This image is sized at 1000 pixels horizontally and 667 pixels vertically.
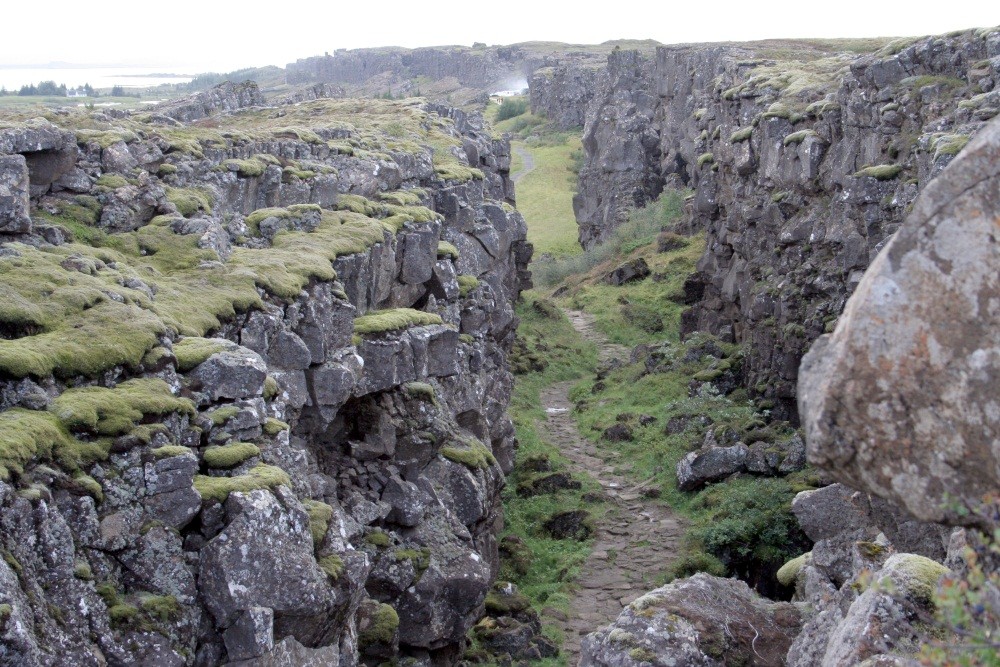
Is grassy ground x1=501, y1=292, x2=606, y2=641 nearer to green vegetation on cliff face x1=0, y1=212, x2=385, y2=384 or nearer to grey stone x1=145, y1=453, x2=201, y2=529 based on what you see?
green vegetation on cliff face x1=0, y1=212, x2=385, y2=384

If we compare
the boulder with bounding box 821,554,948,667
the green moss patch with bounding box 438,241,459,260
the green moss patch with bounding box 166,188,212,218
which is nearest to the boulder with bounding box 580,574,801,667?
the boulder with bounding box 821,554,948,667

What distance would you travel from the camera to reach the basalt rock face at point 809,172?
32.1 meters

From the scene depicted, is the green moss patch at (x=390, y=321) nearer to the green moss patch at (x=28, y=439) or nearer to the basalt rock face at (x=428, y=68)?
the green moss patch at (x=28, y=439)

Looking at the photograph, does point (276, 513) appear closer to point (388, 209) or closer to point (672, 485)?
point (388, 209)

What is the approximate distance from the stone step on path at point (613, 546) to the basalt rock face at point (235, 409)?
3.27 m

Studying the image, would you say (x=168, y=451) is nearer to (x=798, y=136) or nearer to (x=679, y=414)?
(x=679, y=414)

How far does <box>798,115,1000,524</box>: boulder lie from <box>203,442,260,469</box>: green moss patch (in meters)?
9.02

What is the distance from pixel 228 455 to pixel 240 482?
770 millimetres

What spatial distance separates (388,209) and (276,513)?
18688mm

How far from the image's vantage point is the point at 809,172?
126 feet

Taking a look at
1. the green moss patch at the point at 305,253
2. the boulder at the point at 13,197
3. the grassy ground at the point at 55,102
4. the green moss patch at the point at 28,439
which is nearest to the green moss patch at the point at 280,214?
the green moss patch at the point at 305,253

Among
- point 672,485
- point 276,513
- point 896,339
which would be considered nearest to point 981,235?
point 896,339

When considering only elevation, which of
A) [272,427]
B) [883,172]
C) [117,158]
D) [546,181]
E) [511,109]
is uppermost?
[117,158]

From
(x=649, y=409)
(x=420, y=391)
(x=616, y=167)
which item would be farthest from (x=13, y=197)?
(x=616, y=167)
